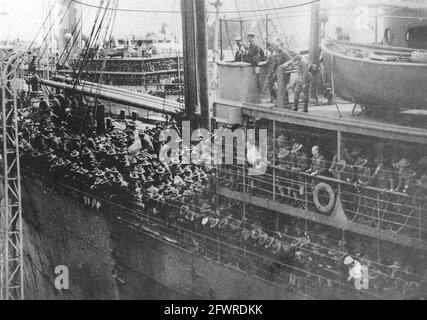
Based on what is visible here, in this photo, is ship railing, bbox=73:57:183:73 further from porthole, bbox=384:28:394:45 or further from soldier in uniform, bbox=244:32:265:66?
porthole, bbox=384:28:394:45

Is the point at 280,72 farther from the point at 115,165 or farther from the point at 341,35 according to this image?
the point at 115,165

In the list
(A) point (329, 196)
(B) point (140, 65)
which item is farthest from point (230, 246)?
(B) point (140, 65)

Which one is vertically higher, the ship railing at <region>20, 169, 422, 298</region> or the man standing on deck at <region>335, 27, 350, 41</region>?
the man standing on deck at <region>335, 27, 350, 41</region>

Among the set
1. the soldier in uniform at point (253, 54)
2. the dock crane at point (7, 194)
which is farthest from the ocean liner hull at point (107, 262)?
the soldier in uniform at point (253, 54)

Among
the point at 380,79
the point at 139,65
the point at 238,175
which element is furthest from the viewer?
the point at 139,65

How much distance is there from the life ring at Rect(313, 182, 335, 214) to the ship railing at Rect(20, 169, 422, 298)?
47 cm

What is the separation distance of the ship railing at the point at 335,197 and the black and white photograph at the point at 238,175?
0.07ft

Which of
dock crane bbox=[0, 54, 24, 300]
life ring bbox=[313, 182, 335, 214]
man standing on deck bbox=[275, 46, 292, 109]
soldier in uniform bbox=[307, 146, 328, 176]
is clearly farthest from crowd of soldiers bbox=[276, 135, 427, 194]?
dock crane bbox=[0, 54, 24, 300]

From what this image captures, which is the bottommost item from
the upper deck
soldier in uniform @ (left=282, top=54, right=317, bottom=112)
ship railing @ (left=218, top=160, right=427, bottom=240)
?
ship railing @ (left=218, top=160, right=427, bottom=240)

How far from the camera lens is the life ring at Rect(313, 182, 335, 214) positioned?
6.07m

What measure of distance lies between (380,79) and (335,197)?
1.48 meters

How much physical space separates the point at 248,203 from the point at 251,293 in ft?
4.28

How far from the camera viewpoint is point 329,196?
610 cm
